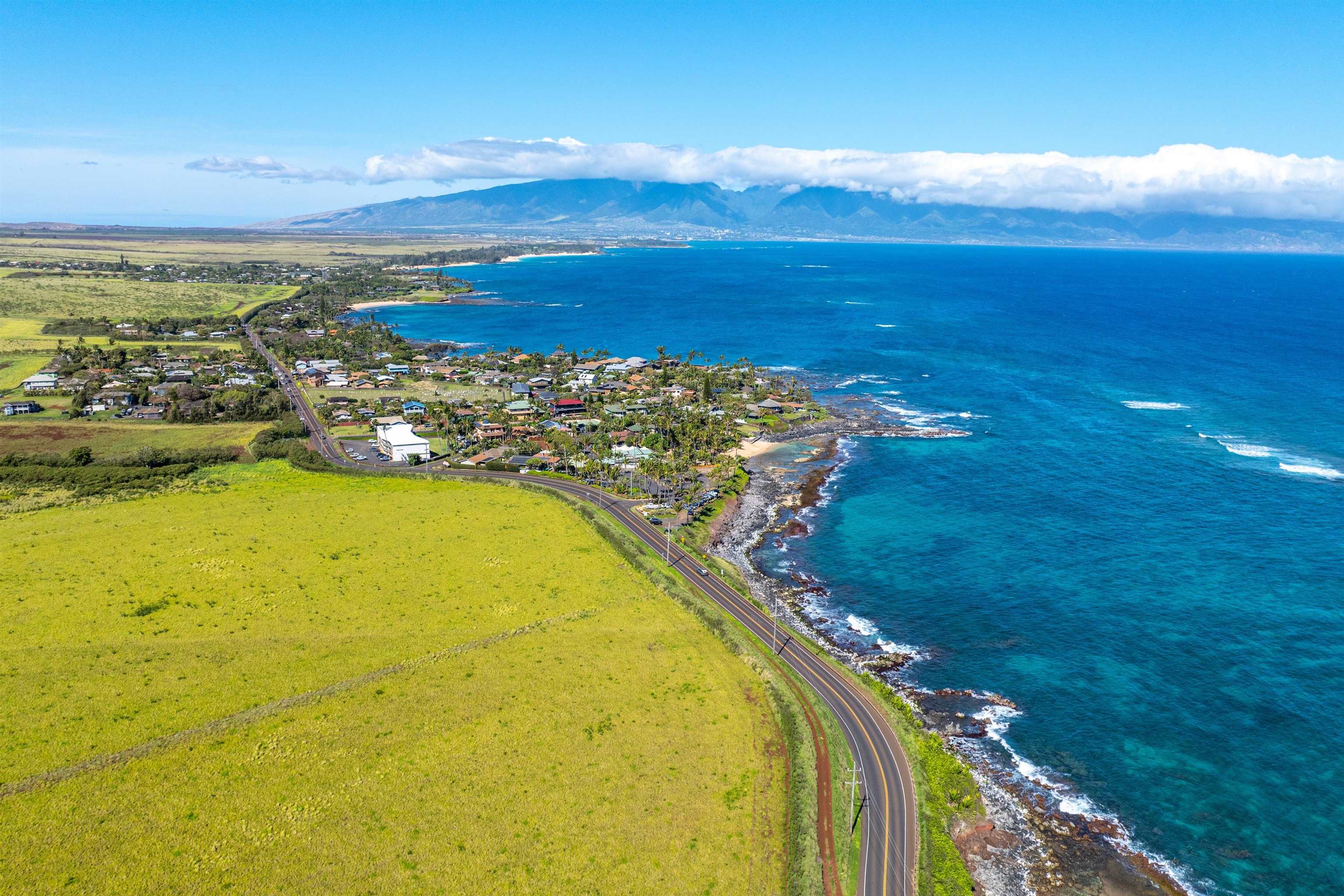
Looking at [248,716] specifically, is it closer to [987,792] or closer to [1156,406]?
[987,792]

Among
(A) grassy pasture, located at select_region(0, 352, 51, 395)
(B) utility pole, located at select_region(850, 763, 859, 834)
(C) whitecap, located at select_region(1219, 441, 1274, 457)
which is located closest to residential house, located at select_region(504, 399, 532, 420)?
(A) grassy pasture, located at select_region(0, 352, 51, 395)

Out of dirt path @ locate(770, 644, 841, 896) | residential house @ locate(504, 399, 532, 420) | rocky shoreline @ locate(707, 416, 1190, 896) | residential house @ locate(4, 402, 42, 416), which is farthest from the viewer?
residential house @ locate(504, 399, 532, 420)

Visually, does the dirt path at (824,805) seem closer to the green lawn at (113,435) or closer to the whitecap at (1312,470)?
the whitecap at (1312,470)

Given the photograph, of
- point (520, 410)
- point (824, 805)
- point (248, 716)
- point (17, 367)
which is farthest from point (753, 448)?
point (17, 367)

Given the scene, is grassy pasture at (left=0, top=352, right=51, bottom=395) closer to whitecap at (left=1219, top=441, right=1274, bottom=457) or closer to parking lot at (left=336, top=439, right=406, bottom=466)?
parking lot at (left=336, top=439, right=406, bottom=466)

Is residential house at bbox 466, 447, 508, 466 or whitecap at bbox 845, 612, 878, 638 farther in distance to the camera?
residential house at bbox 466, 447, 508, 466

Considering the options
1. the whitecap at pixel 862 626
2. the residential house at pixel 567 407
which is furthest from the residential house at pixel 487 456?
the whitecap at pixel 862 626
